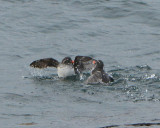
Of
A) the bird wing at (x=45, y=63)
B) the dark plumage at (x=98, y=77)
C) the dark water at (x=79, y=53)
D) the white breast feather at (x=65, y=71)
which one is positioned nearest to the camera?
the dark water at (x=79, y=53)

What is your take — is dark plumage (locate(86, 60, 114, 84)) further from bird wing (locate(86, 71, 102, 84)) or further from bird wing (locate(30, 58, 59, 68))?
bird wing (locate(30, 58, 59, 68))

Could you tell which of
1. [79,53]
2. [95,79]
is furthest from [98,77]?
[79,53]

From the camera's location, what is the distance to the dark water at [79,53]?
9.77m

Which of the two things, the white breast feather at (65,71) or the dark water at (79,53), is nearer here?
the dark water at (79,53)

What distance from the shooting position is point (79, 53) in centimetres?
1585

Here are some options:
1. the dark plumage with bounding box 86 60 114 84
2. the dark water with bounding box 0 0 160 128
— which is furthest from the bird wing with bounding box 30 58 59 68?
the dark plumage with bounding box 86 60 114 84

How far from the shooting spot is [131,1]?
22.6 meters

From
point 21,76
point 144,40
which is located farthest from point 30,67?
point 144,40

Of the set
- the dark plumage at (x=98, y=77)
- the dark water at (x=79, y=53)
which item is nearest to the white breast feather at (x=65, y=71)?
the dark water at (x=79, y=53)

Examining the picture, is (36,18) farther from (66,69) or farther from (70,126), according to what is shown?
(70,126)

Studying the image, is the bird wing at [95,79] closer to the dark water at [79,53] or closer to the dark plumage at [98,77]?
the dark plumage at [98,77]

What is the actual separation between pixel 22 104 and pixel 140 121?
2.85 meters

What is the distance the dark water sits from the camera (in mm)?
9766

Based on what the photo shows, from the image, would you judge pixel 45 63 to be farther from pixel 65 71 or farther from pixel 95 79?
pixel 95 79
